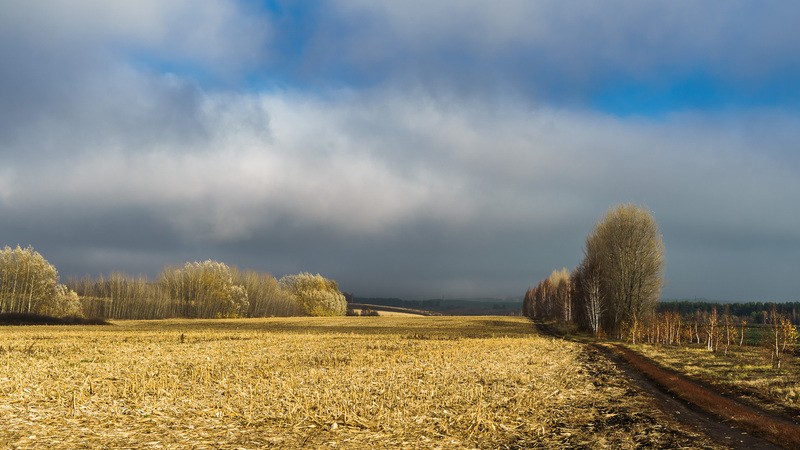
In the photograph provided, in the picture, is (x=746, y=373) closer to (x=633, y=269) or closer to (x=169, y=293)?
(x=633, y=269)

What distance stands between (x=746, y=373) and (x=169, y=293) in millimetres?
142955

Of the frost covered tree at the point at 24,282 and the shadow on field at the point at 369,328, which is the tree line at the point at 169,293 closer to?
the frost covered tree at the point at 24,282

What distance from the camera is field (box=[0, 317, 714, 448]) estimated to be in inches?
551

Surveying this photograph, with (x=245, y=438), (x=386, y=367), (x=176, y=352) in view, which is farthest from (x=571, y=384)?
(x=176, y=352)

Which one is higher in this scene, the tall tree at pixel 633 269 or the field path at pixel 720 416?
the tall tree at pixel 633 269

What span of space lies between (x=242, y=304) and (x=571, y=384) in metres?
132

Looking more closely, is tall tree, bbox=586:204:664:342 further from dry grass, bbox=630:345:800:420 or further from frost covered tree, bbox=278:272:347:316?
→ frost covered tree, bbox=278:272:347:316

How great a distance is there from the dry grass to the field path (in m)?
1.28

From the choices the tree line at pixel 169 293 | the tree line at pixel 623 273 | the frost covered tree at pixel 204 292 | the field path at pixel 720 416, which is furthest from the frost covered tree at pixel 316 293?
the field path at pixel 720 416

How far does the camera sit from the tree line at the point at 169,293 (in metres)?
106

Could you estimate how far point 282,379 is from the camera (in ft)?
76.8

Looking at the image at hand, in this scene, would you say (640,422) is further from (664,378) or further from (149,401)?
(149,401)

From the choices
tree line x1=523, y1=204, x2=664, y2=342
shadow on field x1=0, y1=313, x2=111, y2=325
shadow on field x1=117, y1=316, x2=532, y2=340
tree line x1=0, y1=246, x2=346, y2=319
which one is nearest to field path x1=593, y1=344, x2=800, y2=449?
shadow on field x1=117, y1=316, x2=532, y2=340

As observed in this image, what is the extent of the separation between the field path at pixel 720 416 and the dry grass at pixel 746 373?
128 centimetres
